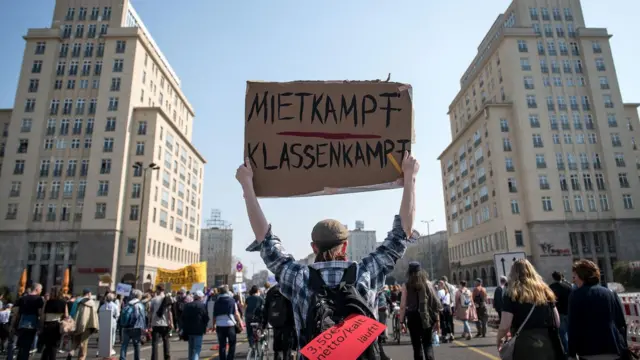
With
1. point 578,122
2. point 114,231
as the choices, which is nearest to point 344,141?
point 114,231

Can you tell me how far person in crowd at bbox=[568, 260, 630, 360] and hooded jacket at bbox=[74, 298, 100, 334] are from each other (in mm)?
10802

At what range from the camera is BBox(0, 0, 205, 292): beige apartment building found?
45688mm

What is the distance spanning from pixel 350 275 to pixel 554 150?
185 feet

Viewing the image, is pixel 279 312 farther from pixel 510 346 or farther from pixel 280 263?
pixel 280 263

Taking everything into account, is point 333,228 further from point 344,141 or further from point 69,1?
point 69,1

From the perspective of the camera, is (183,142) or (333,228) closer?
(333,228)

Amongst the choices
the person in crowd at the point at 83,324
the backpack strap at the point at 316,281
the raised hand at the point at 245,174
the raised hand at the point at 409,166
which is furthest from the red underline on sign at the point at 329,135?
the person in crowd at the point at 83,324

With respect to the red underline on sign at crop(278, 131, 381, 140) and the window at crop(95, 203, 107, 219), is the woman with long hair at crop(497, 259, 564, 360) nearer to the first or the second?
the red underline on sign at crop(278, 131, 381, 140)

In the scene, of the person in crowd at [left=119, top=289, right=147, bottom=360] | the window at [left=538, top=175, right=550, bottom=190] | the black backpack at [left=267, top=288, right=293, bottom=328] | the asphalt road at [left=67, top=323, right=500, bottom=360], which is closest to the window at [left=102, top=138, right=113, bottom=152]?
the asphalt road at [left=67, top=323, right=500, bottom=360]

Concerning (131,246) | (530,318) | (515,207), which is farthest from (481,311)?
(131,246)

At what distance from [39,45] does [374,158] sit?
61344 millimetres

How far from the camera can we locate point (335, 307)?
214 cm

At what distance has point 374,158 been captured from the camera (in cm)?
309

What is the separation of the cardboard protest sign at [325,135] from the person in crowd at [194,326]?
720 centimetres
